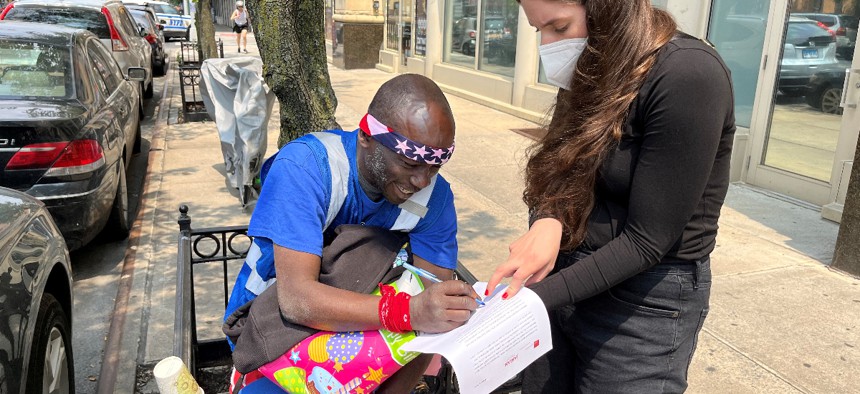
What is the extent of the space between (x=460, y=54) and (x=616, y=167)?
39.0 ft

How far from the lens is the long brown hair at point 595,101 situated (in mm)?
1562

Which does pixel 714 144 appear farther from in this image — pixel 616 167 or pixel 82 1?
pixel 82 1

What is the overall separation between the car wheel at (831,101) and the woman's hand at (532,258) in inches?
210

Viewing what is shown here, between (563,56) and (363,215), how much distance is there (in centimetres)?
71

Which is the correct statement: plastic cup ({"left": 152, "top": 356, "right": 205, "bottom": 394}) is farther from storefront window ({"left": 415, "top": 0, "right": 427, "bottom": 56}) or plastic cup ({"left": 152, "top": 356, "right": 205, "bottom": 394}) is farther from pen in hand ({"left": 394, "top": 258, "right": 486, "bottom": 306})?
storefront window ({"left": 415, "top": 0, "right": 427, "bottom": 56})

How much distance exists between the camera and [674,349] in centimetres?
174

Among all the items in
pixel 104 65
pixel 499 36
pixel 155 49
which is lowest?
pixel 155 49

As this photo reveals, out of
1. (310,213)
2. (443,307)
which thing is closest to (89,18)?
(310,213)

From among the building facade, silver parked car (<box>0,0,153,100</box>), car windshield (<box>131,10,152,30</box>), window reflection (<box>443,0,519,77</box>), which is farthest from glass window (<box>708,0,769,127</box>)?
car windshield (<box>131,10,152,30</box>)

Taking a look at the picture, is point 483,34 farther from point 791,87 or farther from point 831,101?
point 831,101

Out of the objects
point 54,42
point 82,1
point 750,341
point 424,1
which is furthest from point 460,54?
point 750,341

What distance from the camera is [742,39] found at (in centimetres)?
679

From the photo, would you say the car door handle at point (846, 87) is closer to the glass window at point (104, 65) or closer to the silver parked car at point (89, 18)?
the glass window at point (104, 65)

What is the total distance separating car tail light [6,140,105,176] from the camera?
4.26 m
